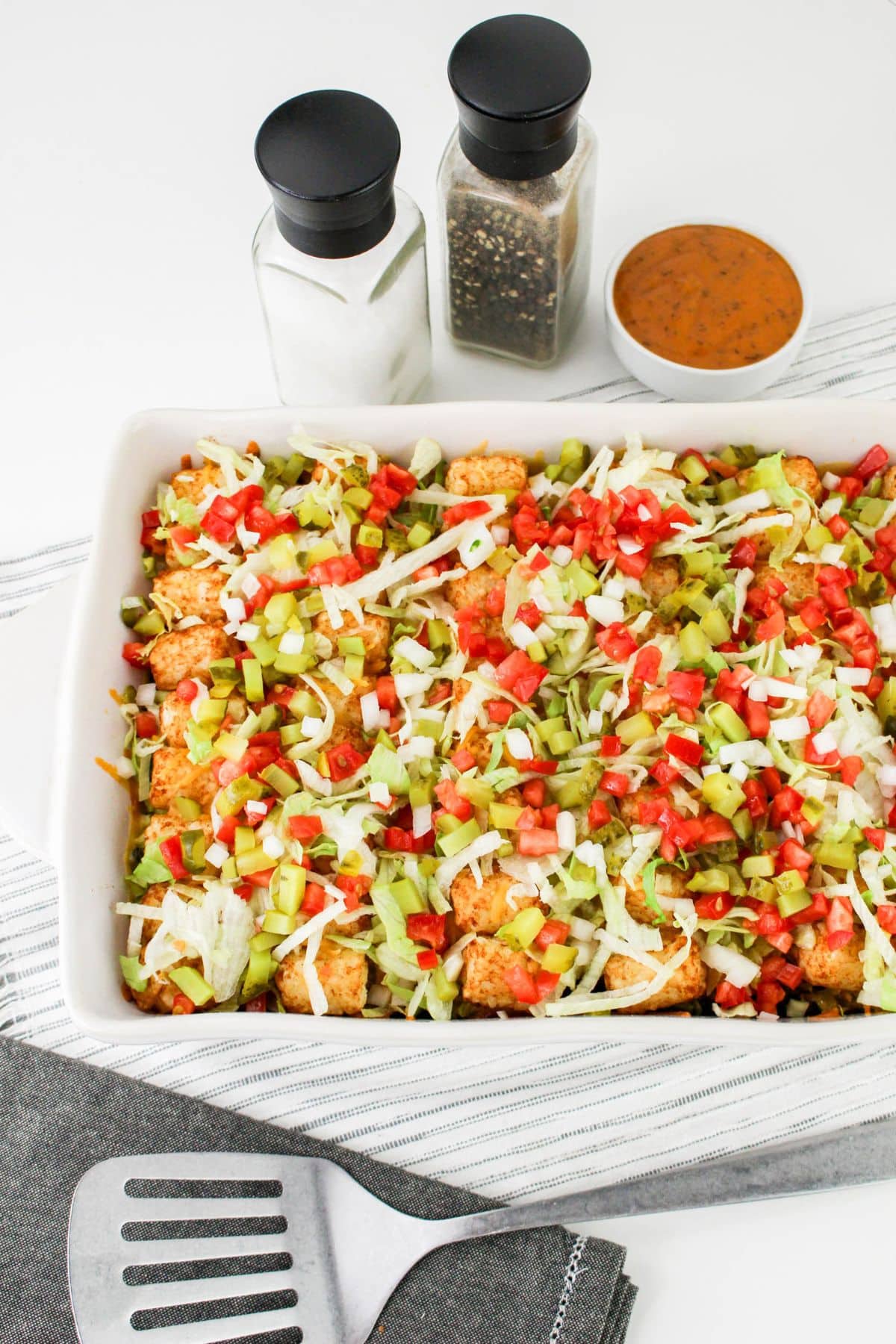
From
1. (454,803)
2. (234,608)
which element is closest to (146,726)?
(234,608)

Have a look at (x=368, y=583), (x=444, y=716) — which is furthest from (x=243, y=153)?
(x=444, y=716)

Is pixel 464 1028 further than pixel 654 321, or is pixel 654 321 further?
pixel 654 321

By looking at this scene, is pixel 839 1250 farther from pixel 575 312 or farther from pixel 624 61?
pixel 624 61

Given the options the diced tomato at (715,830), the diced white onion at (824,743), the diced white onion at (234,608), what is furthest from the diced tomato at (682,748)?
the diced white onion at (234,608)

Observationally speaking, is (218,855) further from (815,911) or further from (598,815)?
(815,911)

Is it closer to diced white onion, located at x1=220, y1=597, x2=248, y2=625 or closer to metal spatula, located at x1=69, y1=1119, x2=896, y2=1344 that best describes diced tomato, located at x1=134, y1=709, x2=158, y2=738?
diced white onion, located at x1=220, y1=597, x2=248, y2=625

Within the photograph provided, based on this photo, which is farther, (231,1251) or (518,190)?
(518,190)

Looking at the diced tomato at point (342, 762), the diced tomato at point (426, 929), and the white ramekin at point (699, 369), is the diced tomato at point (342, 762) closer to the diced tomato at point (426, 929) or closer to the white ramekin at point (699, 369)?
the diced tomato at point (426, 929)
